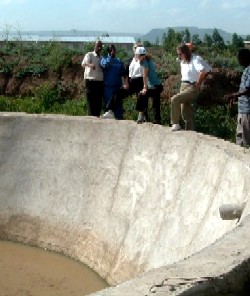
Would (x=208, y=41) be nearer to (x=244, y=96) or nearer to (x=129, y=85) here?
(x=129, y=85)

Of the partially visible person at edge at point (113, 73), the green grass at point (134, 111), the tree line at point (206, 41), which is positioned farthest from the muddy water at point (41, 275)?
the tree line at point (206, 41)

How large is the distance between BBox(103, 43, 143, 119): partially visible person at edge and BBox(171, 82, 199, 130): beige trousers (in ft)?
3.51

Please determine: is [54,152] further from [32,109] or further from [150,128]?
[32,109]

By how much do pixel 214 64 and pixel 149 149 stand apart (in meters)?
7.42

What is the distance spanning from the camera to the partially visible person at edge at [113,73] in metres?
10.8

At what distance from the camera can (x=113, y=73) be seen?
1084cm

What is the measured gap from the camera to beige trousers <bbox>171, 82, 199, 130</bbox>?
950 centimetres

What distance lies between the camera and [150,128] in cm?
949

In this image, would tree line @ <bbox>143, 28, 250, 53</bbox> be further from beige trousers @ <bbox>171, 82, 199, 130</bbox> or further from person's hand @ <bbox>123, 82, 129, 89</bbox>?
beige trousers @ <bbox>171, 82, 199, 130</bbox>

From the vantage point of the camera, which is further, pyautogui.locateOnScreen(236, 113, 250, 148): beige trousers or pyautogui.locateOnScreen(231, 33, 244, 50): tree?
pyautogui.locateOnScreen(231, 33, 244, 50): tree

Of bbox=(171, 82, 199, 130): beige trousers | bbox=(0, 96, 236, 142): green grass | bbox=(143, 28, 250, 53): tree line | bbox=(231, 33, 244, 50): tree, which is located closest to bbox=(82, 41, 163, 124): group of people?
bbox=(171, 82, 199, 130): beige trousers

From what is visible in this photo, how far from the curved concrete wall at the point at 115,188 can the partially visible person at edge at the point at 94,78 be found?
2.60 ft

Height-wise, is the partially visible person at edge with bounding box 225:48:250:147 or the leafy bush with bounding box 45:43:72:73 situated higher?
the partially visible person at edge with bounding box 225:48:250:147

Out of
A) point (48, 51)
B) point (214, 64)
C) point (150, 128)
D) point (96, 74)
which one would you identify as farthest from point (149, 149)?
point (48, 51)
